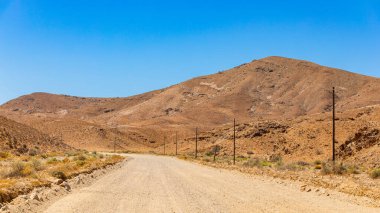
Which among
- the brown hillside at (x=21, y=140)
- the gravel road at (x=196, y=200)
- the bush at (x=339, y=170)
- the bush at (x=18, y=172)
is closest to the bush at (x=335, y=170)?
the bush at (x=339, y=170)

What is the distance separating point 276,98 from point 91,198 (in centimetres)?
15726

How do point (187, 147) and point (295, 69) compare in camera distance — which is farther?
point (295, 69)

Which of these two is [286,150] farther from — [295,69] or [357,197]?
[295,69]

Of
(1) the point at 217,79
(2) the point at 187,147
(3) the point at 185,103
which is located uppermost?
(1) the point at 217,79

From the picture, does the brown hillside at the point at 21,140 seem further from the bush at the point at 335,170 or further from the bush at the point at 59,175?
the bush at the point at 335,170

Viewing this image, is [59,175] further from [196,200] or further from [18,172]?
[196,200]

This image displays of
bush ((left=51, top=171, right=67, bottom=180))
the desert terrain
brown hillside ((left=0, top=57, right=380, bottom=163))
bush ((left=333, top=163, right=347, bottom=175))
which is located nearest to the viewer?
the desert terrain

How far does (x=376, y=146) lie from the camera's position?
135 feet

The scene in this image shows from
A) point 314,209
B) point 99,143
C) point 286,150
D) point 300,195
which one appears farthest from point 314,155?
point 99,143

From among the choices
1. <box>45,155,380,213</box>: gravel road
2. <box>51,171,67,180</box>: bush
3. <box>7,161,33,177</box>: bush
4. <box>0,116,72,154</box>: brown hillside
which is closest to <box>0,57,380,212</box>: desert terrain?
<box>45,155,380,213</box>: gravel road

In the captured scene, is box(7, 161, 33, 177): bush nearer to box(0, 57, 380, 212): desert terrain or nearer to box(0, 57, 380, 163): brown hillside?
box(0, 57, 380, 212): desert terrain

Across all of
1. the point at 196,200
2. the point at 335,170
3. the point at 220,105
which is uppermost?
the point at 220,105

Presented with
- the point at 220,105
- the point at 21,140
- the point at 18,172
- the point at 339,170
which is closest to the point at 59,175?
the point at 18,172

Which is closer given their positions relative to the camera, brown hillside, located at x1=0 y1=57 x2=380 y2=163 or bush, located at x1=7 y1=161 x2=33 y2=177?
bush, located at x1=7 y1=161 x2=33 y2=177
